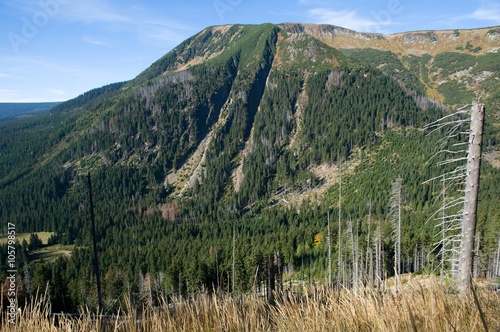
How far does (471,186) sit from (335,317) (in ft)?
18.0

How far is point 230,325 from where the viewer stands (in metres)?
3.54

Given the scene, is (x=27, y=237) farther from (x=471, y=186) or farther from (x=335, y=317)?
(x=335, y=317)

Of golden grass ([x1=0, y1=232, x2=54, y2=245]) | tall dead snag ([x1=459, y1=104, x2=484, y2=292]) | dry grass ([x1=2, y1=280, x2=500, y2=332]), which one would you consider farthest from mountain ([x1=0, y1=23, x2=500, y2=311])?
dry grass ([x1=2, y1=280, x2=500, y2=332])

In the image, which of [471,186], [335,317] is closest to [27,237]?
[471,186]

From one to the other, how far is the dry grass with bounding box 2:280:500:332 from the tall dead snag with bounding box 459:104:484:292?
2983 millimetres

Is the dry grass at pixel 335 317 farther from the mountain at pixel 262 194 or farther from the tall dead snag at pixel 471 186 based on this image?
the mountain at pixel 262 194

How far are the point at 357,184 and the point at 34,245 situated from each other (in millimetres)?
116394

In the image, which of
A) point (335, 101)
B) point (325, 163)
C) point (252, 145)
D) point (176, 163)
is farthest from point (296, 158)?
point (176, 163)

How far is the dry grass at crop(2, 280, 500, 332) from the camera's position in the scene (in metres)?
2.89

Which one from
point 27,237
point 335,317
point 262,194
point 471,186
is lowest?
point 27,237

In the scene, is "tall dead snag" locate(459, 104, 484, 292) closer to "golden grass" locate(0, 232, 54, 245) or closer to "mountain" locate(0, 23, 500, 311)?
"mountain" locate(0, 23, 500, 311)

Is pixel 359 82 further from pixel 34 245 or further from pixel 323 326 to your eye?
pixel 323 326

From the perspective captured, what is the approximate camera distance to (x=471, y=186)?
6941 millimetres

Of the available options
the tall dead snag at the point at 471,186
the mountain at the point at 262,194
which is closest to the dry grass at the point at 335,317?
the tall dead snag at the point at 471,186
